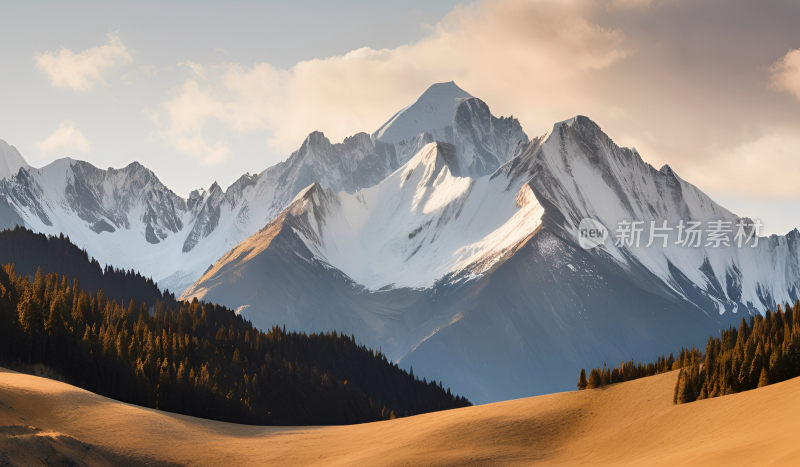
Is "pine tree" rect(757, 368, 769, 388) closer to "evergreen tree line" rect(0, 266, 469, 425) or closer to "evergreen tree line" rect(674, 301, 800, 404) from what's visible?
"evergreen tree line" rect(674, 301, 800, 404)

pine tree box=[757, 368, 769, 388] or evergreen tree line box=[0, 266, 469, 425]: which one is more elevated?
evergreen tree line box=[0, 266, 469, 425]

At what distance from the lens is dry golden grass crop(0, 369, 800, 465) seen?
6103cm

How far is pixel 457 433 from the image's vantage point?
7019cm

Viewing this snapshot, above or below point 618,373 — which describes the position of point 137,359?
above

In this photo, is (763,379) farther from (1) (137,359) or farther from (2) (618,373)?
(1) (137,359)

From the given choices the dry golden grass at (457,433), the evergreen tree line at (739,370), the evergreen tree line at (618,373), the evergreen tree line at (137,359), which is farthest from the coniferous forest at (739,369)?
the evergreen tree line at (137,359)

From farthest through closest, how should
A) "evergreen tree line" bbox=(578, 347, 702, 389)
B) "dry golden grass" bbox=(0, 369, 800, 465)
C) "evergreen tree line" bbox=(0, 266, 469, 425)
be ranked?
1. "evergreen tree line" bbox=(0, 266, 469, 425)
2. "evergreen tree line" bbox=(578, 347, 702, 389)
3. "dry golden grass" bbox=(0, 369, 800, 465)

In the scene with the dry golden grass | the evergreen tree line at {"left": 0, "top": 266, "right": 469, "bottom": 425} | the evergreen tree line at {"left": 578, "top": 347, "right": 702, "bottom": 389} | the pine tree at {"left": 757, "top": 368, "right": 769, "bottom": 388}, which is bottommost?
the dry golden grass

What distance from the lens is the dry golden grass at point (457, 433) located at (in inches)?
2403

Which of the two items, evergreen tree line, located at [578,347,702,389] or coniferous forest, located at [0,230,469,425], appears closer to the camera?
evergreen tree line, located at [578,347,702,389]

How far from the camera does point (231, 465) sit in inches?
2665

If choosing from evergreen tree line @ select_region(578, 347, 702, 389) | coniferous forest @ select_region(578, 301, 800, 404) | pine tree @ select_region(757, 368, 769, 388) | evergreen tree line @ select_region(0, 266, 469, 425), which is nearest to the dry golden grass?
coniferous forest @ select_region(578, 301, 800, 404)

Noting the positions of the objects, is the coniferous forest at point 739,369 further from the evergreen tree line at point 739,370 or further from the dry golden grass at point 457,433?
the dry golden grass at point 457,433

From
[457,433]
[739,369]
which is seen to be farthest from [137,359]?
[739,369]
